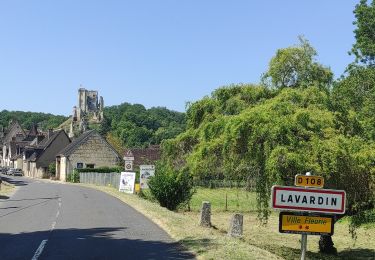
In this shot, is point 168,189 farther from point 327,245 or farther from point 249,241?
point 327,245

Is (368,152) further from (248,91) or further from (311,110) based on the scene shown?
(248,91)

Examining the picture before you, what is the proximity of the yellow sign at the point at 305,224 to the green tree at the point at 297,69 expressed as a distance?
57.0ft

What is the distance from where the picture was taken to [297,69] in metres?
32.5

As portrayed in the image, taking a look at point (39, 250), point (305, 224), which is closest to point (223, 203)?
point (39, 250)

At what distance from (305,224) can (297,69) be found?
25.2 meters

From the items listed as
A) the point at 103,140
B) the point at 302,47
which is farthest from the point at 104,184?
the point at 302,47

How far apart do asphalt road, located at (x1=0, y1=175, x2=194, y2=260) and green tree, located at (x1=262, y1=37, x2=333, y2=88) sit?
10.5m

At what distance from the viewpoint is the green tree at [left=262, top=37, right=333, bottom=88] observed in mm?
28703

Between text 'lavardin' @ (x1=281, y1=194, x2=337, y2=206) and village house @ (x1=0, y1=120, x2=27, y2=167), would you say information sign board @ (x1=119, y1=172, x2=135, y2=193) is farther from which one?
village house @ (x1=0, y1=120, x2=27, y2=167)

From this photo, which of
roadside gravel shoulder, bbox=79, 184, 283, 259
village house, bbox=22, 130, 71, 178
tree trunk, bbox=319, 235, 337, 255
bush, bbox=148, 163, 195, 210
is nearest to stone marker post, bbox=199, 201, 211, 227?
roadside gravel shoulder, bbox=79, 184, 283, 259

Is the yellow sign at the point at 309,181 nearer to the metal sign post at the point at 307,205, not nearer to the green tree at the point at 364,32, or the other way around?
the metal sign post at the point at 307,205

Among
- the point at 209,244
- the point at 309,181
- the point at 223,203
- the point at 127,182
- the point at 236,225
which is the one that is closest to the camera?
the point at 309,181

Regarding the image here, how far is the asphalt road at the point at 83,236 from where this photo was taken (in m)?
12.3

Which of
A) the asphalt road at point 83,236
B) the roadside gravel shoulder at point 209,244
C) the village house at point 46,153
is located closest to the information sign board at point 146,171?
the asphalt road at point 83,236
